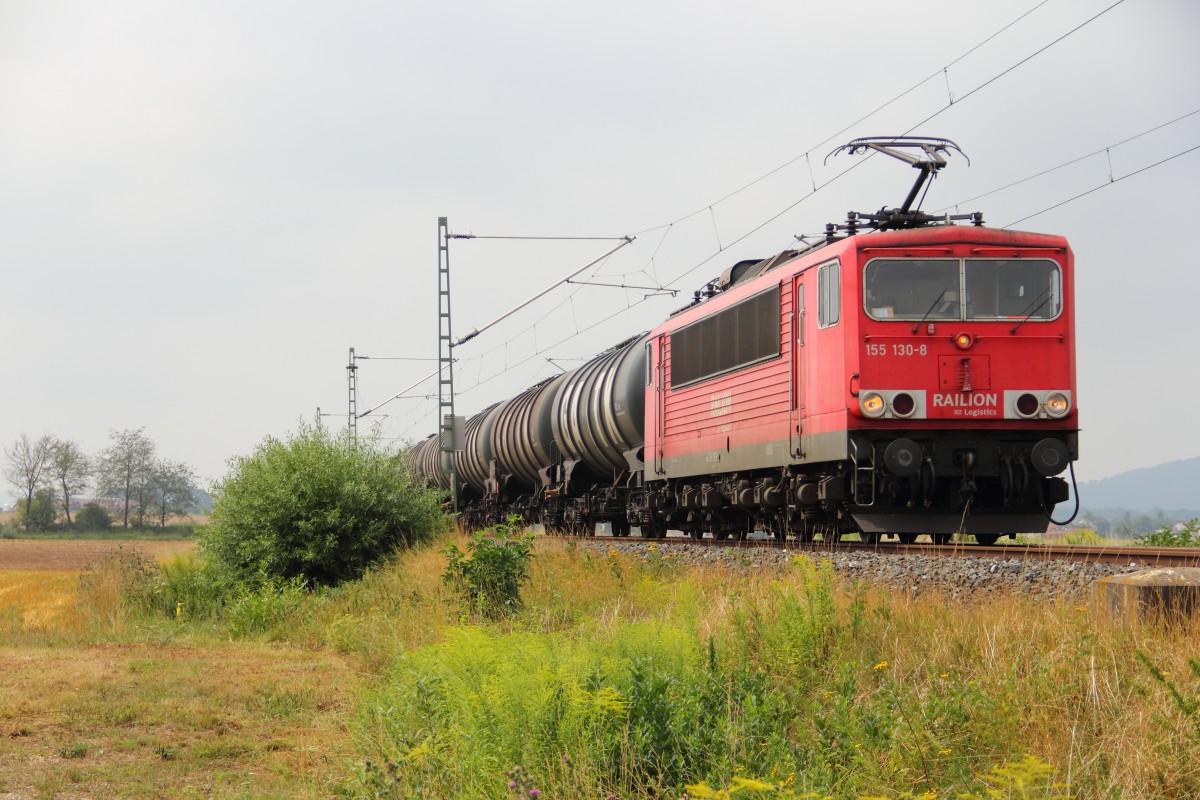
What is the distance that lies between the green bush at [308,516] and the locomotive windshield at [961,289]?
31.4ft

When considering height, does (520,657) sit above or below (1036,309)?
below

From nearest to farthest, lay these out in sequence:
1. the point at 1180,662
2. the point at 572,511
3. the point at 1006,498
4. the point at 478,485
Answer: the point at 1180,662, the point at 1006,498, the point at 572,511, the point at 478,485

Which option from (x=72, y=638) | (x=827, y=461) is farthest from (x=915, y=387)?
(x=72, y=638)

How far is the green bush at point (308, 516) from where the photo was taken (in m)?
19.1

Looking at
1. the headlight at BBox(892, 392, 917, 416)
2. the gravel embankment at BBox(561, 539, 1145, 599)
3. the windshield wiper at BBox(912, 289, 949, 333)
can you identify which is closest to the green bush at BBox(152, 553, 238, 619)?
the gravel embankment at BBox(561, 539, 1145, 599)

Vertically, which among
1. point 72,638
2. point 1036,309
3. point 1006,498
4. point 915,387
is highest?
point 1036,309

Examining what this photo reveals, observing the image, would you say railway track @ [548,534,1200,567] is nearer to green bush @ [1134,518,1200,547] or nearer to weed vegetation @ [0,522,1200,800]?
weed vegetation @ [0,522,1200,800]

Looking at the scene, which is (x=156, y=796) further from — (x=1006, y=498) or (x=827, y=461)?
(x=1006, y=498)

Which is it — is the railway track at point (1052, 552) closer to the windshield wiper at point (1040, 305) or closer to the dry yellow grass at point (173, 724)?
the windshield wiper at point (1040, 305)

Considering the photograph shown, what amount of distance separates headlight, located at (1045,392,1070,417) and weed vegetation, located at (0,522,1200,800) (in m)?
3.79

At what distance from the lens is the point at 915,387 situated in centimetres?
1308

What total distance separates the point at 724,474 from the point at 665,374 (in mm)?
2760

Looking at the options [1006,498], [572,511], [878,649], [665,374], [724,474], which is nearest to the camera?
[878,649]

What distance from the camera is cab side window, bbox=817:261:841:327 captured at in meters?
13.4
